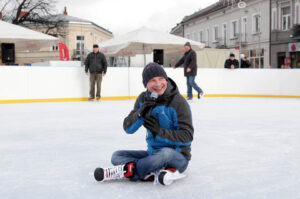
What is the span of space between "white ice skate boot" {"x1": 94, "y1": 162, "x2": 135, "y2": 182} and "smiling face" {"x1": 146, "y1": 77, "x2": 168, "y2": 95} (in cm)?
49

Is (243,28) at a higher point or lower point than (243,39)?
higher

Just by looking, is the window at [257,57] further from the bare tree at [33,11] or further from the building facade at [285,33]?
the bare tree at [33,11]

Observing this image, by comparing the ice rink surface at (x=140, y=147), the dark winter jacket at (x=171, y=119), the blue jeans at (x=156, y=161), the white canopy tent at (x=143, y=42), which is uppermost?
the white canopy tent at (x=143, y=42)

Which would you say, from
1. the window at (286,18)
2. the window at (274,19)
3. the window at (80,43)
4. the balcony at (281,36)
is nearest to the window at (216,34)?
the window at (274,19)

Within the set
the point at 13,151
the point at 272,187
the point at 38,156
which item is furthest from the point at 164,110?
the point at 13,151

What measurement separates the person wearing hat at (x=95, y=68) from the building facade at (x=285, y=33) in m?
15.4

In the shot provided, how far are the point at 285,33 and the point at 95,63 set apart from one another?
16975mm

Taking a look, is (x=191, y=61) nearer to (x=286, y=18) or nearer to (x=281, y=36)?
(x=281, y=36)

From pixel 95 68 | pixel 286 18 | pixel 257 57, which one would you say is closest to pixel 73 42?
pixel 257 57

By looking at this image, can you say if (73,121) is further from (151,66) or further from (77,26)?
(77,26)

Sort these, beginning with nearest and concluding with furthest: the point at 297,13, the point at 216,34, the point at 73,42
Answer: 1. the point at 297,13
2. the point at 216,34
3. the point at 73,42

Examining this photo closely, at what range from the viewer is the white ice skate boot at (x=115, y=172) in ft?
7.62

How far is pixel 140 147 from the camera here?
3.61 m

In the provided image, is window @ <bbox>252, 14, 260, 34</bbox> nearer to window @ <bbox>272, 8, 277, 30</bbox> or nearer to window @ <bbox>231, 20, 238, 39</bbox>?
window @ <bbox>272, 8, 277, 30</bbox>
